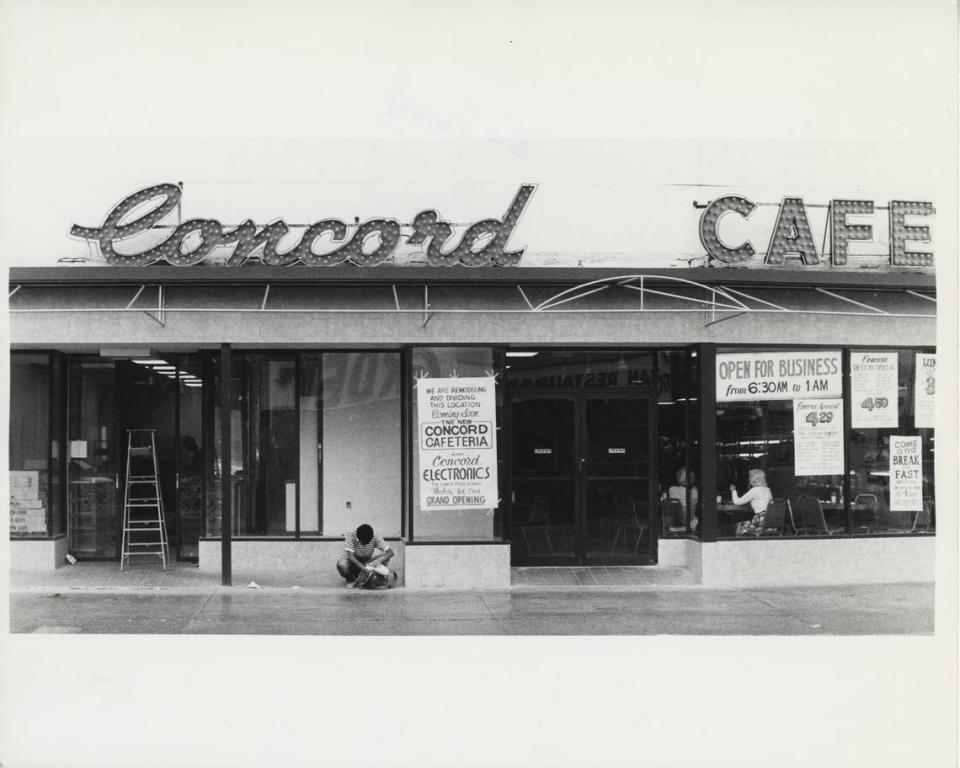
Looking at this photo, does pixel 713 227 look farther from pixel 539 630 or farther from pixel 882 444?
pixel 539 630

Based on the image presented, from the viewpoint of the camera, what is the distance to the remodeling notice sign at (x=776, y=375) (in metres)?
12.4

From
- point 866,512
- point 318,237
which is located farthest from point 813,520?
point 318,237

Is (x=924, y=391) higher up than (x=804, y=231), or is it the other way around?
(x=804, y=231)

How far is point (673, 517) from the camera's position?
13.1 meters

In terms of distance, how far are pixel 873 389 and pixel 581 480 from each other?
13.3 feet

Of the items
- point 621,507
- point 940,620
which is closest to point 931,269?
point 621,507

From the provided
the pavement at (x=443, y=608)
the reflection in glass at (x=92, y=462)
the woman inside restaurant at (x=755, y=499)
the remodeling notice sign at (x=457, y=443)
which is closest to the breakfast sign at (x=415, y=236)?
the remodeling notice sign at (x=457, y=443)

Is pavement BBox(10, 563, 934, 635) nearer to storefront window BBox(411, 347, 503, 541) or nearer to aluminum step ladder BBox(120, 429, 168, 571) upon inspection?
storefront window BBox(411, 347, 503, 541)

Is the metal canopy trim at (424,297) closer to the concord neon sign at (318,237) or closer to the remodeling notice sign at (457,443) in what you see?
the concord neon sign at (318,237)

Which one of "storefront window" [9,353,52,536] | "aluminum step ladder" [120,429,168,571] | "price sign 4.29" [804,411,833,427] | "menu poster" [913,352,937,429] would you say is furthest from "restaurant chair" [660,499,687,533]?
"storefront window" [9,353,52,536]

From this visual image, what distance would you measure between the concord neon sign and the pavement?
13.1 feet

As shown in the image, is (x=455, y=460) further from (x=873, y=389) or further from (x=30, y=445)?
(x=30, y=445)

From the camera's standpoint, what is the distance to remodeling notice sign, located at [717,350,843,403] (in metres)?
12.4

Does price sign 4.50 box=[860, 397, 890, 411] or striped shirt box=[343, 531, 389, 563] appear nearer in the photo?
striped shirt box=[343, 531, 389, 563]
